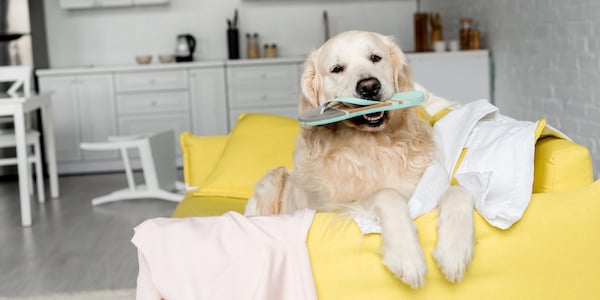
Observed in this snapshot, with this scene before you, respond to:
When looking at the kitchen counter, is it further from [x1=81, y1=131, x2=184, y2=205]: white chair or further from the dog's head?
the dog's head

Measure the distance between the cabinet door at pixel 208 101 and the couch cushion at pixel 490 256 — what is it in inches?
188

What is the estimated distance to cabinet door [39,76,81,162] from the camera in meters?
6.11

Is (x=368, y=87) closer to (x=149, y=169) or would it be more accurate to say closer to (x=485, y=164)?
(x=485, y=164)

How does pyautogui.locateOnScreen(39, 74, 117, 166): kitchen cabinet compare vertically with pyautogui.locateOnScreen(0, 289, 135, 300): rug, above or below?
above

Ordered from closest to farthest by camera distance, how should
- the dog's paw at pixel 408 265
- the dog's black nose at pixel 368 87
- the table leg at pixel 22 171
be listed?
1. the dog's paw at pixel 408 265
2. the dog's black nose at pixel 368 87
3. the table leg at pixel 22 171

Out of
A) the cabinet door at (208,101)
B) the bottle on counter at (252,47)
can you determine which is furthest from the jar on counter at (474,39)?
the cabinet door at (208,101)

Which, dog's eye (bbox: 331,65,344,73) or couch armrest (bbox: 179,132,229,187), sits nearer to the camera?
dog's eye (bbox: 331,65,344,73)

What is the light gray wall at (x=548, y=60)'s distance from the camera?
12.2 feet

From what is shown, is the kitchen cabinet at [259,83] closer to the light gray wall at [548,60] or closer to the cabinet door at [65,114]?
the cabinet door at [65,114]

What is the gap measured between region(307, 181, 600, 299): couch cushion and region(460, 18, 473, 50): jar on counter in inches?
168

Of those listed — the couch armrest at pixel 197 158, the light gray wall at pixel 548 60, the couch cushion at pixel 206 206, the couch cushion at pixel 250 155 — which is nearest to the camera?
the couch cushion at pixel 206 206

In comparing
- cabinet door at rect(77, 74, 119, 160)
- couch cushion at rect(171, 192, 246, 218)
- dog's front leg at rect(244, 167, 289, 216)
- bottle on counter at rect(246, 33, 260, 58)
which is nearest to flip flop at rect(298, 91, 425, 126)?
dog's front leg at rect(244, 167, 289, 216)

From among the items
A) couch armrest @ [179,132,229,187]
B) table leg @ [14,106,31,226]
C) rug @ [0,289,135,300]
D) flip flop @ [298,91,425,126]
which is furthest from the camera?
table leg @ [14,106,31,226]

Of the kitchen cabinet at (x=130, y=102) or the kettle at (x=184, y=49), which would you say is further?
the kettle at (x=184, y=49)
